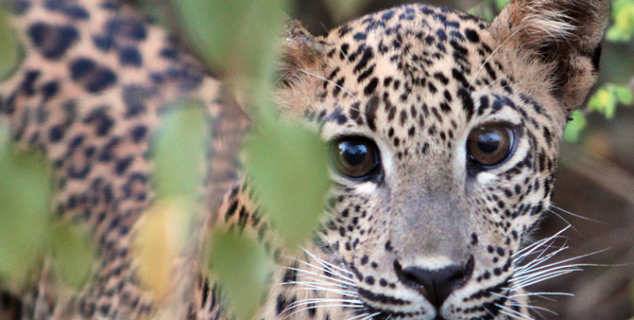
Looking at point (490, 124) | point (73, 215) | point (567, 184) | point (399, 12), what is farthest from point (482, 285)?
point (567, 184)

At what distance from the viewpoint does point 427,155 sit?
2568 millimetres

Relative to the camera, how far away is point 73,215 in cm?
390

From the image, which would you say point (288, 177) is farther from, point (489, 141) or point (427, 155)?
point (489, 141)

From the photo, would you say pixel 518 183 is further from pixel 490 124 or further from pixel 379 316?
pixel 379 316

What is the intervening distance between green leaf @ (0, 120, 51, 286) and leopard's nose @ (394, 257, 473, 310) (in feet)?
4.99

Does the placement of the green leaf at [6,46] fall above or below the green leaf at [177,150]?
above

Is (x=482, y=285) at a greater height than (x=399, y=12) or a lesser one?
lesser

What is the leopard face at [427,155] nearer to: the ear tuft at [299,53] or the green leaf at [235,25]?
the ear tuft at [299,53]

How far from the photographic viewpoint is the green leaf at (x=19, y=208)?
0.99 metres

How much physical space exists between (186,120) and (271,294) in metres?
1.70

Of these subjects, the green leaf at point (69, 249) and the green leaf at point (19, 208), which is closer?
the green leaf at point (19, 208)

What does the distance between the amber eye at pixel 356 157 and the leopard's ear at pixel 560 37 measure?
66 cm

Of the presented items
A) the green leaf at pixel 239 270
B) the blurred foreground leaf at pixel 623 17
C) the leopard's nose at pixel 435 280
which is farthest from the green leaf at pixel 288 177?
the blurred foreground leaf at pixel 623 17

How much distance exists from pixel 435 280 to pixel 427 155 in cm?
43
